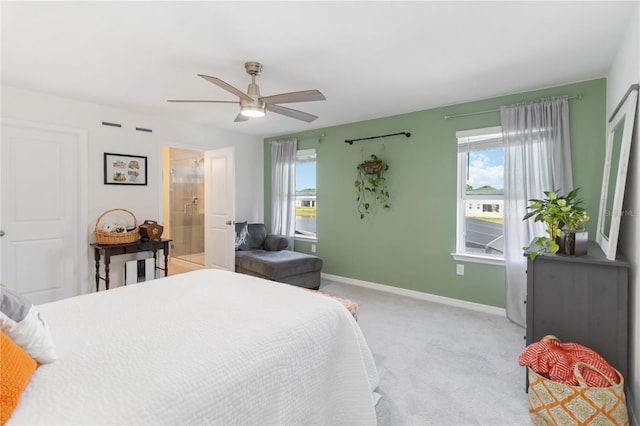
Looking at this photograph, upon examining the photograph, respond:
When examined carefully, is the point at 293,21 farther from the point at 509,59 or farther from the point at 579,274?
the point at 579,274

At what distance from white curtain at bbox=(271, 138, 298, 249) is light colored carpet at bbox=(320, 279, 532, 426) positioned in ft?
Answer: 6.82

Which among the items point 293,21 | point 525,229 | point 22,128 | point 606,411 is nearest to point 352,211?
point 525,229

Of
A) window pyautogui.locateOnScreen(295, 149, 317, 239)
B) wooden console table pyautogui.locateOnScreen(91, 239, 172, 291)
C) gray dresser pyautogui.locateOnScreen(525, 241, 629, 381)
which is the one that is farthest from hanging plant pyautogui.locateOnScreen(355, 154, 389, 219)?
wooden console table pyautogui.locateOnScreen(91, 239, 172, 291)

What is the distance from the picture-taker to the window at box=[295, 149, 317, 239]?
5.12 meters

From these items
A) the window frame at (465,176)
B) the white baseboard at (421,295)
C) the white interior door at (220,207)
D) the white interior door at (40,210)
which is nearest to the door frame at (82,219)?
the white interior door at (40,210)

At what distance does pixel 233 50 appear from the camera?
7.70 feet

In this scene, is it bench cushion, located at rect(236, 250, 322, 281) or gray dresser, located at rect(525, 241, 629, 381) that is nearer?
gray dresser, located at rect(525, 241, 629, 381)

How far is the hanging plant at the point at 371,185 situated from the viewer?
421 centimetres

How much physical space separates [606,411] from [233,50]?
3132mm

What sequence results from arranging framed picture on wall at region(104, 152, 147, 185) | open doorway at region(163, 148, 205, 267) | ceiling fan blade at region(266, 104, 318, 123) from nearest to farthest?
1. ceiling fan blade at region(266, 104, 318, 123)
2. framed picture on wall at region(104, 152, 147, 185)
3. open doorway at region(163, 148, 205, 267)

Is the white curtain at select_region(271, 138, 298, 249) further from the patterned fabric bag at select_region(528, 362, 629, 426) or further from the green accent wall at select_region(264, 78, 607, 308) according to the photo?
the patterned fabric bag at select_region(528, 362, 629, 426)

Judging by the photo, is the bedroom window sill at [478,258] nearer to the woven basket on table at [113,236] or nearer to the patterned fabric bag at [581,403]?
the patterned fabric bag at [581,403]

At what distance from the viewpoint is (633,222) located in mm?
1906

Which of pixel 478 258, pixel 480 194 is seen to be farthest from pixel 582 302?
pixel 480 194
